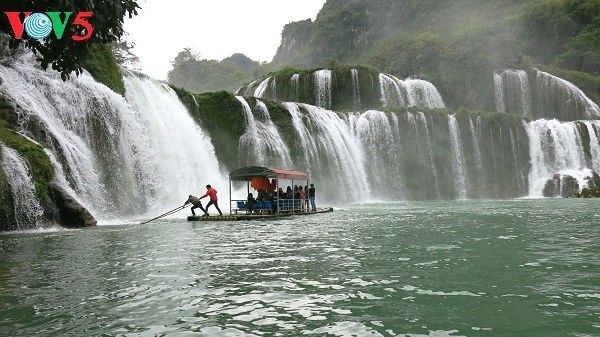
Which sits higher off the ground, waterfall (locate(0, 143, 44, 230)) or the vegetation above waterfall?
the vegetation above waterfall

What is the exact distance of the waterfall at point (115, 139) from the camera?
18.0 meters

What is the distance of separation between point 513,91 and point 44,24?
5674 cm

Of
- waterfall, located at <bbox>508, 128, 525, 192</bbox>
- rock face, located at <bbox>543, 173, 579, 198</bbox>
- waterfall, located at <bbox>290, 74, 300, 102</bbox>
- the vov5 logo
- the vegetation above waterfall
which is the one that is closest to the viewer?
the vov5 logo

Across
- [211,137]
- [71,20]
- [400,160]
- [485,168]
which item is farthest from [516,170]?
[71,20]

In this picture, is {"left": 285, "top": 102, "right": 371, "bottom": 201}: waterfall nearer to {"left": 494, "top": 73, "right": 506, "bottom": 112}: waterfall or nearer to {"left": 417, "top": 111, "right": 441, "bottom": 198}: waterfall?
{"left": 417, "top": 111, "right": 441, "bottom": 198}: waterfall

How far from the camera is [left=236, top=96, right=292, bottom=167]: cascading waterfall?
33.1 m

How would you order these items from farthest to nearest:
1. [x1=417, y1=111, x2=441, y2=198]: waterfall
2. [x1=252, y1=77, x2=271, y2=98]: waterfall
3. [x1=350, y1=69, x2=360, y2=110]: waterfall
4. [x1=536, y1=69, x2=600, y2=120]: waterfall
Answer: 1. [x1=536, y1=69, x2=600, y2=120]: waterfall
2. [x1=350, y1=69, x2=360, y2=110]: waterfall
3. [x1=252, y1=77, x2=271, y2=98]: waterfall
4. [x1=417, y1=111, x2=441, y2=198]: waterfall

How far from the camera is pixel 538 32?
74.8 meters

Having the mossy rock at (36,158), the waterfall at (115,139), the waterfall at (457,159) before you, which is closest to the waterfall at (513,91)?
the waterfall at (457,159)

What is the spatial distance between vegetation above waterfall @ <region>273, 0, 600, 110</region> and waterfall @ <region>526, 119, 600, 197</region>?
13923mm

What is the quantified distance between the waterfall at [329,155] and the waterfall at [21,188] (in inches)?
845

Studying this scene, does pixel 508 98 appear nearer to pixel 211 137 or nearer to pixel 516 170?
pixel 516 170

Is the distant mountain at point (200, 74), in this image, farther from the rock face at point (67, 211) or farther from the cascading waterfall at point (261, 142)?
the rock face at point (67, 211)

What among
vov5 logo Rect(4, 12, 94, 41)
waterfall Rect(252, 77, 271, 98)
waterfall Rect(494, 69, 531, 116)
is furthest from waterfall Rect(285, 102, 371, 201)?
waterfall Rect(494, 69, 531, 116)
